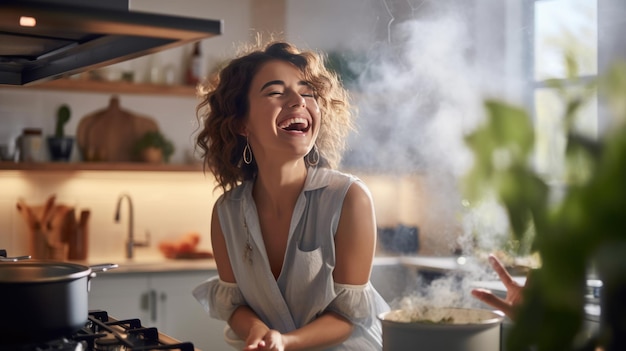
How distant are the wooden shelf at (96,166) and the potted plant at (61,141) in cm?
7

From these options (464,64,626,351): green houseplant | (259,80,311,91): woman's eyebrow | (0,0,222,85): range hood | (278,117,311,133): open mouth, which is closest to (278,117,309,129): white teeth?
(278,117,311,133): open mouth

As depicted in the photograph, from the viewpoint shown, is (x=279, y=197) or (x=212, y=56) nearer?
(x=279, y=197)

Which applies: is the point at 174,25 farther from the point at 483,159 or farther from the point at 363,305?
the point at 363,305

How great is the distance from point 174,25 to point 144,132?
133 inches

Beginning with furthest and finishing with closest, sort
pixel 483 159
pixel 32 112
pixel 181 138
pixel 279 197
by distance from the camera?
pixel 181 138 < pixel 32 112 < pixel 279 197 < pixel 483 159

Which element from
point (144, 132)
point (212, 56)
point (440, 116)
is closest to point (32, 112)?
point (144, 132)

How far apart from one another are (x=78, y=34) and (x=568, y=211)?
3.99 feet

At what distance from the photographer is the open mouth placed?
6.98 feet

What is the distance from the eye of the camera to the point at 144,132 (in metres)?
4.66

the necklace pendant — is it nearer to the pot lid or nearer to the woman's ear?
the woman's ear

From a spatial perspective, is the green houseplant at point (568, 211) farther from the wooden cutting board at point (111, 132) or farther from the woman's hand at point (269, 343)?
the wooden cutting board at point (111, 132)

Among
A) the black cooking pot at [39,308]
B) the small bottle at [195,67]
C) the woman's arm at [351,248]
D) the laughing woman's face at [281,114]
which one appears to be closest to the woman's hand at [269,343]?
the woman's arm at [351,248]

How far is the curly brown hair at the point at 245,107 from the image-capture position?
2.25 metres

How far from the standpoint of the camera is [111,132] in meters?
4.57
